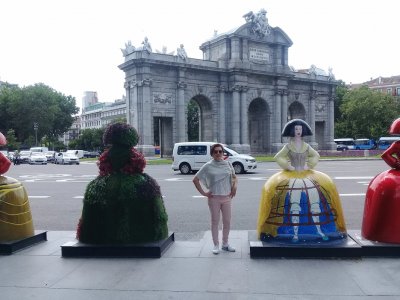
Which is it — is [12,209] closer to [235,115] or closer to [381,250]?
[381,250]

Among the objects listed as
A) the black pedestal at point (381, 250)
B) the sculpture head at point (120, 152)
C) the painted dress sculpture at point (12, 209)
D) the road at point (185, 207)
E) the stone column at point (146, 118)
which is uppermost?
the stone column at point (146, 118)

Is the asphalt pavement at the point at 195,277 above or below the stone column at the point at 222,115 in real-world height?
below

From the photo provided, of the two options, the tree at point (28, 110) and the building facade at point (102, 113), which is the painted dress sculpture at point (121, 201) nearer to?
the tree at point (28, 110)

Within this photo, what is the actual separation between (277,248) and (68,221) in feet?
18.7

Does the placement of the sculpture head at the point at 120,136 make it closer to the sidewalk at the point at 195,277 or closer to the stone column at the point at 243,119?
the sidewalk at the point at 195,277

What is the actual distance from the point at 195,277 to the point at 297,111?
46918 mm

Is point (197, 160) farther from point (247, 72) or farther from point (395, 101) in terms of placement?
point (395, 101)

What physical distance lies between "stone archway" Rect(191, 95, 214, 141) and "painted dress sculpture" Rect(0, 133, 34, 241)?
35.5m

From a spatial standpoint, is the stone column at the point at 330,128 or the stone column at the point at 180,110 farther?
the stone column at the point at 330,128

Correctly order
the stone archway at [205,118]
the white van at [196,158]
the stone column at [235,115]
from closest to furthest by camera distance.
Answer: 1. the white van at [196,158]
2. the stone column at [235,115]
3. the stone archway at [205,118]

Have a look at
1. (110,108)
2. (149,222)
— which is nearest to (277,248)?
(149,222)

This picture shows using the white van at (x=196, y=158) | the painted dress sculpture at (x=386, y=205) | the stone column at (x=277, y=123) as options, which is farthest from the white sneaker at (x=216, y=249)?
the stone column at (x=277, y=123)

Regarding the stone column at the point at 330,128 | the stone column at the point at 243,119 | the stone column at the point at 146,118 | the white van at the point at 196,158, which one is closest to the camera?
the white van at the point at 196,158

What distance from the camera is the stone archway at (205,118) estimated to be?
41.8 metres
